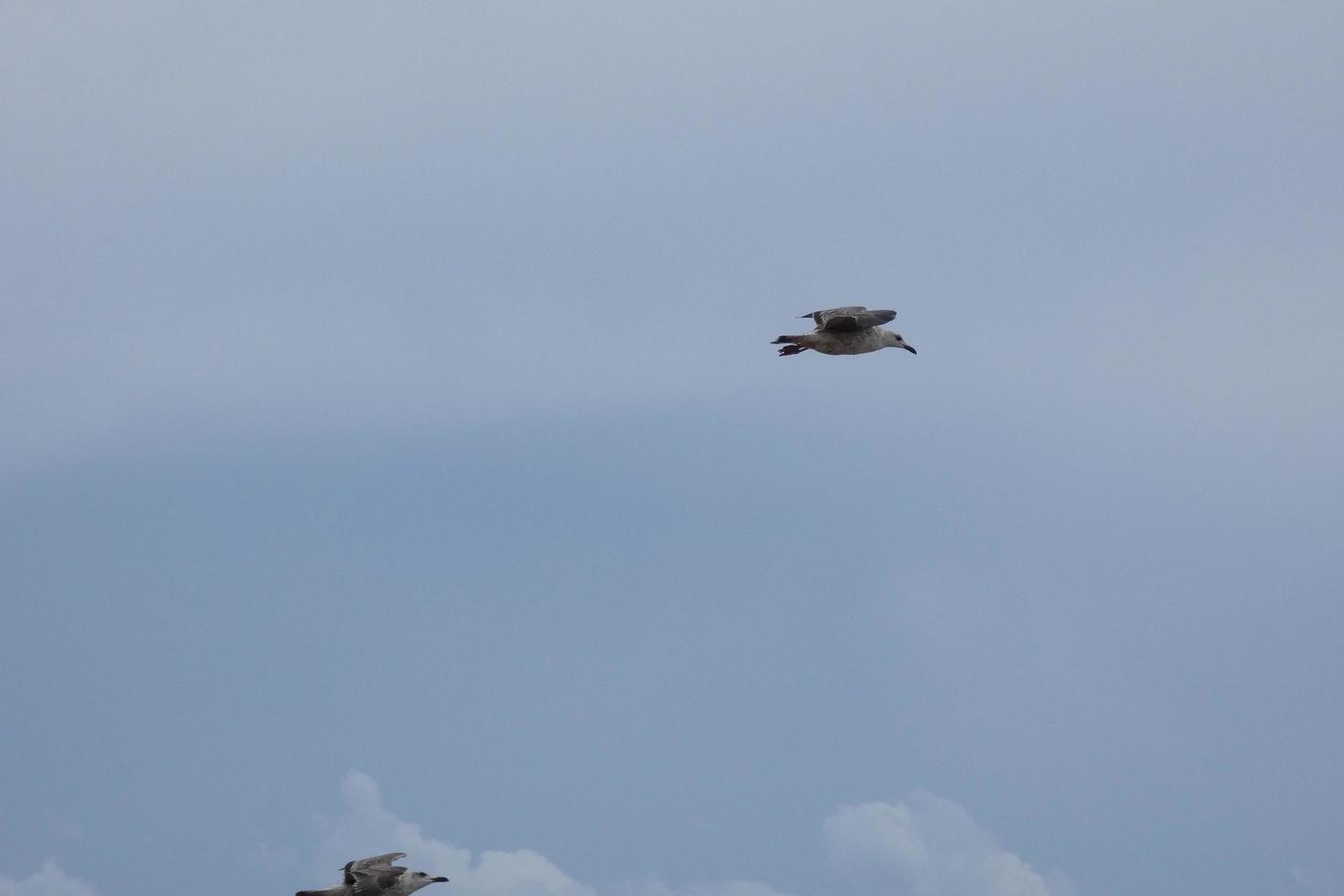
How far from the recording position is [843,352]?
1973 inches

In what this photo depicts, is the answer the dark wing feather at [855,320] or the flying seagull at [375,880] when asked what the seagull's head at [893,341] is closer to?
the dark wing feather at [855,320]

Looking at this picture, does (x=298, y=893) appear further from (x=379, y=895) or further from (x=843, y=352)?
(x=843, y=352)

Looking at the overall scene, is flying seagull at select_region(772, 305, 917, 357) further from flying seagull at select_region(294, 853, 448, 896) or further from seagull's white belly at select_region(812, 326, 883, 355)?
flying seagull at select_region(294, 853, 448, 896)

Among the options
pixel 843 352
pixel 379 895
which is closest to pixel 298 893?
pixel 379 895

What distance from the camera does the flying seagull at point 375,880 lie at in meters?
43.2

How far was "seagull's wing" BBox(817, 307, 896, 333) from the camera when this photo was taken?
4847 centimetres

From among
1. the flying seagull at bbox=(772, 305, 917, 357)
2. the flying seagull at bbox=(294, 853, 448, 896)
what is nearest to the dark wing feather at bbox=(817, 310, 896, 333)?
the flying seagull at bbox=(772, 305, 917, 357)

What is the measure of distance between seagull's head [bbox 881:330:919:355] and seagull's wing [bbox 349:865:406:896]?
75.5ft

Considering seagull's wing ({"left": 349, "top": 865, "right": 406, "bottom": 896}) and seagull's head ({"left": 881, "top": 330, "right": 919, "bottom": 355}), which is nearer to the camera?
seagull's wing ({"left": 349, "top": 865, "right": 406, "bottom": 896})

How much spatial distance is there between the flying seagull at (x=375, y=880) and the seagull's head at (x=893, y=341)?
22.7 meters

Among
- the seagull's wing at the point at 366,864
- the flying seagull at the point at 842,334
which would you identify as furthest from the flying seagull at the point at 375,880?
the flying seagull at the point at 842,334

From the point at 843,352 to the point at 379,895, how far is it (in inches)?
889

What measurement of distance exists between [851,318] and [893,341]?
11.2ft

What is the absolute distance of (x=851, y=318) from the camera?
48.4 meters
